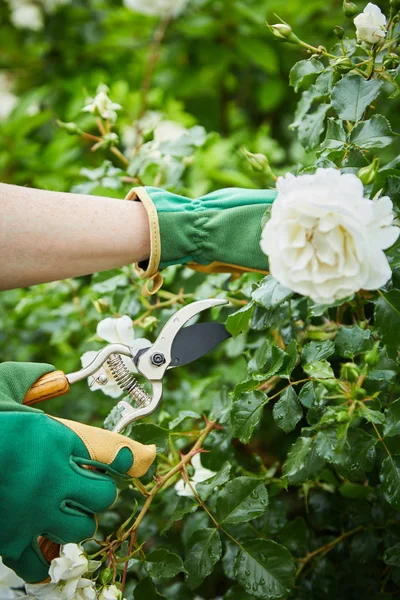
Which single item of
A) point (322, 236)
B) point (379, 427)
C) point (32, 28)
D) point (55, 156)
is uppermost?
point (322, 236)

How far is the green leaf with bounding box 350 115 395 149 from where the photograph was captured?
0.99 metres

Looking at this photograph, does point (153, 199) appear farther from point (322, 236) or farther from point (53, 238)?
point (322, 236)

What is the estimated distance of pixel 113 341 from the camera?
4.01 ft

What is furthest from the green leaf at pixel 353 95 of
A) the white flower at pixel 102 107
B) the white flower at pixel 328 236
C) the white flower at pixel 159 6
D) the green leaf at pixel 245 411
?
the white flower at pixel 159 6

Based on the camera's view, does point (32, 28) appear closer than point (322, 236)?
No

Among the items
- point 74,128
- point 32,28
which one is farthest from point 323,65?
point 32,28

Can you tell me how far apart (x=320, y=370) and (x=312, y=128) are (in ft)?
1.76

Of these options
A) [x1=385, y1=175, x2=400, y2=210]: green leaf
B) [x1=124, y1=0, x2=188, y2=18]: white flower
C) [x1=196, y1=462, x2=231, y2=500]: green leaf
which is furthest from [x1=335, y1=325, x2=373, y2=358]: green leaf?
[x1=124, y1=0, x2=188, y2=18]: white flower

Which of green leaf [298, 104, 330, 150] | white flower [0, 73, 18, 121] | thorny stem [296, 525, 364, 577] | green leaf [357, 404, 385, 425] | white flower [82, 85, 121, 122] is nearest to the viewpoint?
green leaf [357, 404, 385, 425]

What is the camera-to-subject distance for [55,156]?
8.50 ft

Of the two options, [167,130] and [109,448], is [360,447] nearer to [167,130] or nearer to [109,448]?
[109,448]

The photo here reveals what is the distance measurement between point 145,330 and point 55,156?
4.84 feet

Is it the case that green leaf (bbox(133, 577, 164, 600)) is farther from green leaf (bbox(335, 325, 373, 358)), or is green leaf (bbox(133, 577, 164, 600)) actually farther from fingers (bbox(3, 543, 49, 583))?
green leaf (bbox(335, 325, 373, 358))

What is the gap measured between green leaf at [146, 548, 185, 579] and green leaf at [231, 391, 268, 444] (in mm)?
249
